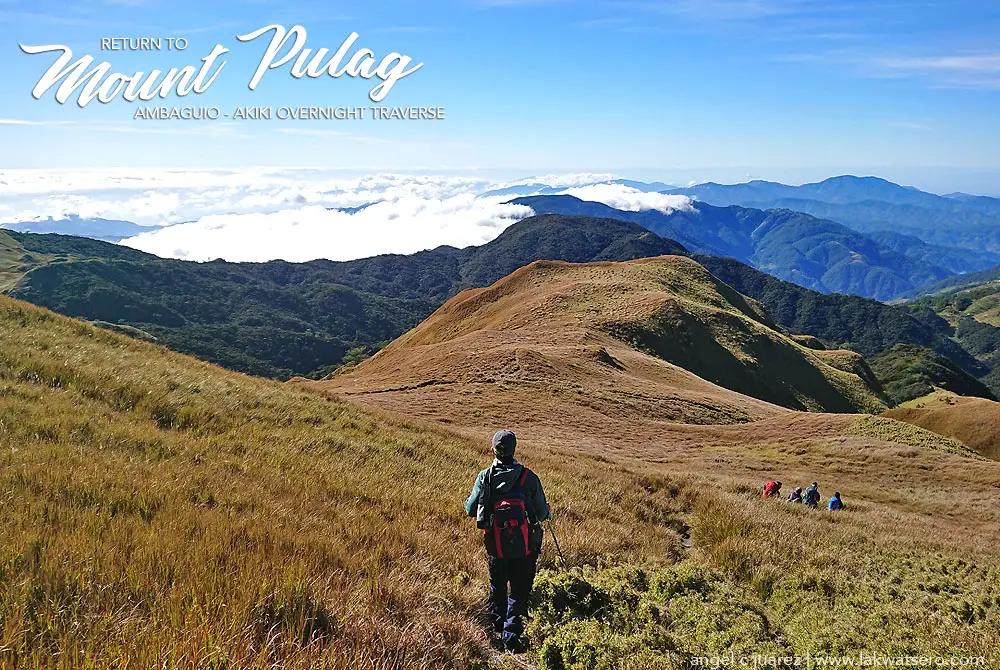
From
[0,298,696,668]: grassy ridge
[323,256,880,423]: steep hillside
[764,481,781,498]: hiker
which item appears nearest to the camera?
[0,298,696,668]: grassy ridge

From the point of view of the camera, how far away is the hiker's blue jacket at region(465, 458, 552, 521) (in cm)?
570

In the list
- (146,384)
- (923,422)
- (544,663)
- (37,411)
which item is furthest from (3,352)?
(923,422)

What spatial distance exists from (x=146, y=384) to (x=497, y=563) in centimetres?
1046

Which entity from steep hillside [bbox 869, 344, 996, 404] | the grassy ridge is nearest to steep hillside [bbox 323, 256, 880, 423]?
the grassy ridge

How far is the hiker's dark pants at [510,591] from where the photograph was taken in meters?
5.49

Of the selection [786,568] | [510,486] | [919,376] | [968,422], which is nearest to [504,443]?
[510,486]

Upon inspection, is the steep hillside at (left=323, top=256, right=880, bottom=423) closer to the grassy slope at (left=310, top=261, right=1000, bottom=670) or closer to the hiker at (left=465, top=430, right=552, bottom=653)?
the grassy slope at (left=310, top=261, right=1000, bottom=670)

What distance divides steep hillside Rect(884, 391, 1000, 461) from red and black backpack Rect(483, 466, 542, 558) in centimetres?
5141

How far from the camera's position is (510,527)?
219 inches

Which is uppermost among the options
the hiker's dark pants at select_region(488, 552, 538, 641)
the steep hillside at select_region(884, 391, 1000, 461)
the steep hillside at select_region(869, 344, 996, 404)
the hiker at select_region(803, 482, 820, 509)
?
the hiker's dark pants at select_region(488, 552, 538, 641)

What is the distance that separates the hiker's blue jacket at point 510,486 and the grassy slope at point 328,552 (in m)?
0.98

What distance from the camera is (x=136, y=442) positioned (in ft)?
28.3

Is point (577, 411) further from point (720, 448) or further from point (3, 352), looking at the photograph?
point (3, 352)

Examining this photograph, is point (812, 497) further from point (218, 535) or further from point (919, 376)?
point (919, 376)
